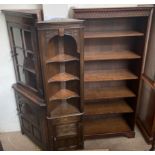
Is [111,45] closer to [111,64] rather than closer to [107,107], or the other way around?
[111,64]

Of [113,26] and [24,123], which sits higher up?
[113,26]

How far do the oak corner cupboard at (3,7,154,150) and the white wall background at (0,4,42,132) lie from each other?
11 cm

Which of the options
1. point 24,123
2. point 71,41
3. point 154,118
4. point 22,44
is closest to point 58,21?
point 71,41

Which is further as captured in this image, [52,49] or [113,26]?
[113,26]

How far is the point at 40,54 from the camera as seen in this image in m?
1.77

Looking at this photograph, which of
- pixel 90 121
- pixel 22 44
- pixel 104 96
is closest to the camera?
pixel 22 44

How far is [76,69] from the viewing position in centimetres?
198

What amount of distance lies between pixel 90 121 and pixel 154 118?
0.91 meters

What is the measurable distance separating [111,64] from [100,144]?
3.66 feet

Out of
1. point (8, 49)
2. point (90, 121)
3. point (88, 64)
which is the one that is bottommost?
point (90, 121)

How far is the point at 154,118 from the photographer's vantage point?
7.76 feet

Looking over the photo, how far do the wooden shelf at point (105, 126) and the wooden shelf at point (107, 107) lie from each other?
28 cm

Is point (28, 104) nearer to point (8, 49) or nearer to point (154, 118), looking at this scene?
point (8, 49)

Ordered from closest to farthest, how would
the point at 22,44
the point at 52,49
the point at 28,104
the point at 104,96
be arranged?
the point at 52,49 < the point at 22,44 < the point at 28,104 < the point at 104,96
